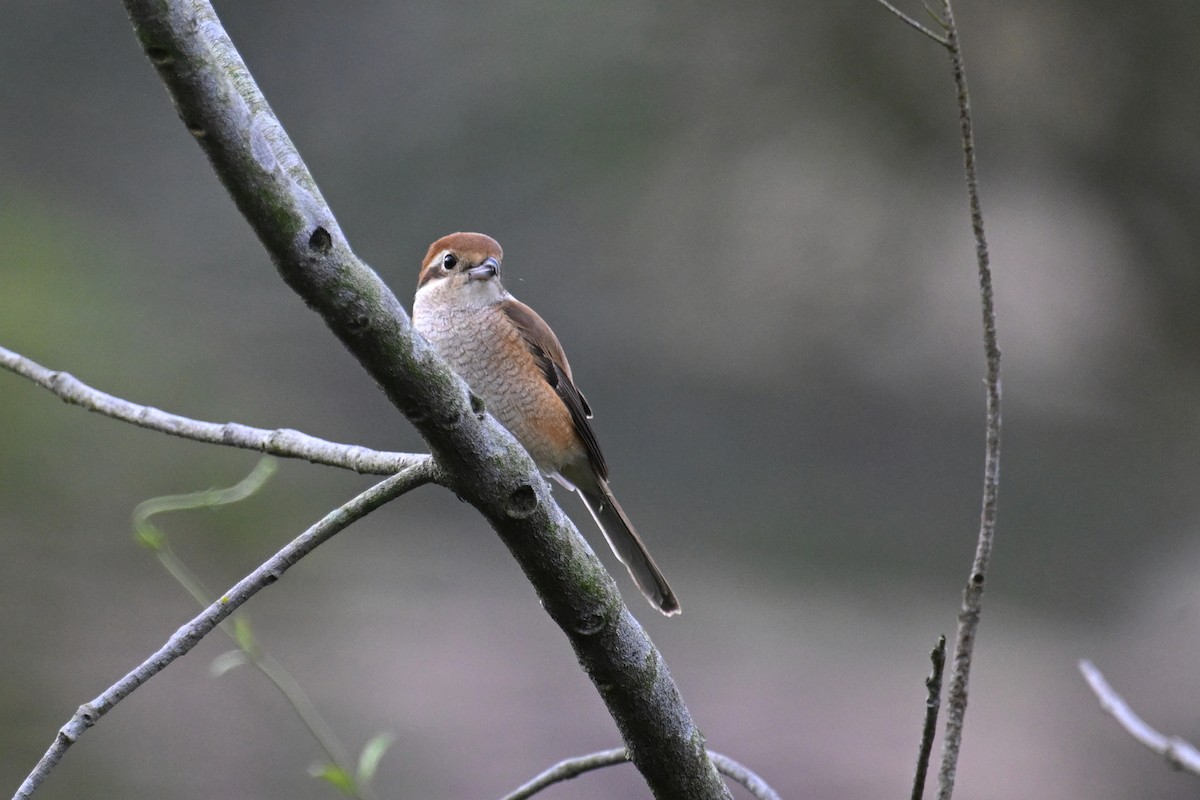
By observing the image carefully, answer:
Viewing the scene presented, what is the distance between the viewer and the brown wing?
12.5 ft

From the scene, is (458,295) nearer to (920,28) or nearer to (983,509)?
(920,28)

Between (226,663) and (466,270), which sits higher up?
(466,270)

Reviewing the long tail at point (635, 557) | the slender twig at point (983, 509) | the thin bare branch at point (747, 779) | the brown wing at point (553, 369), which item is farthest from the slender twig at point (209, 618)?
the brown wing at point (553, 369)

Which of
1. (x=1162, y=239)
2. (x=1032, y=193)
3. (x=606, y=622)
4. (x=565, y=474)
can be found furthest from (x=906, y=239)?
(x=606, y=622)

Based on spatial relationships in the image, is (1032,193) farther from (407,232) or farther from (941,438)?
(407,232)

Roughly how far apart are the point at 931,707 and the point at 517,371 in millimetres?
2323

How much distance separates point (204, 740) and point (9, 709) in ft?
3.11

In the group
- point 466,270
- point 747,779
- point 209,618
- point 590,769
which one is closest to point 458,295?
point 466,270

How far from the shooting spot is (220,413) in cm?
764

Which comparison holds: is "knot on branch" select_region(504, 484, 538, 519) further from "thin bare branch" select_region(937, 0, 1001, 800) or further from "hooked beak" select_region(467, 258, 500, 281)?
"hooked beak" select_region(467, 258, 500, 281)

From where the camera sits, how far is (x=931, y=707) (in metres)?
1.55

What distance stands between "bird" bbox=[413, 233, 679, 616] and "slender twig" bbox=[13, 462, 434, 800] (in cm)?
192

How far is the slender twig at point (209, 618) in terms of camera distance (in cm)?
153

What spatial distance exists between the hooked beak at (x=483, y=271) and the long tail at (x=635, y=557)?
0.83 meters
